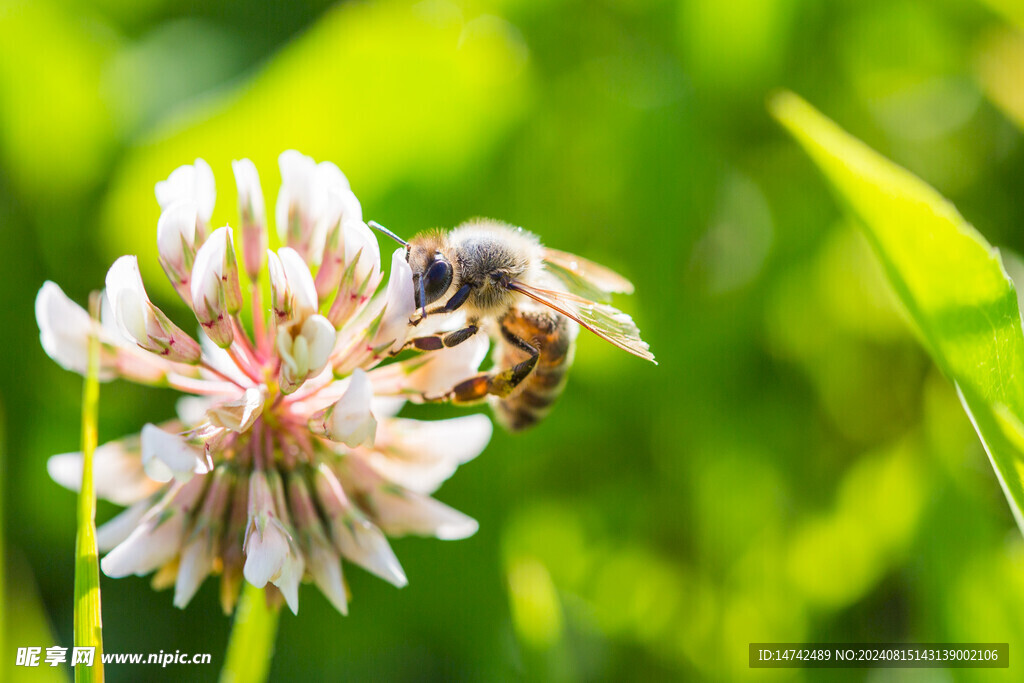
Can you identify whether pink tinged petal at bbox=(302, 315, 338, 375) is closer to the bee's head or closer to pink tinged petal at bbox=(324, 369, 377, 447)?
pink tinged petal at bbox=(324, 369, 377, 447)

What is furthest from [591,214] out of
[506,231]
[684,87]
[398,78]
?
[506,231]

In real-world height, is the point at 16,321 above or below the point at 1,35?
Result: below

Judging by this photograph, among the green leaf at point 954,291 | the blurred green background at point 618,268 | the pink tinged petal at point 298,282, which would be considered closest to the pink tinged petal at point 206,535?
the pink tinged petal at point 298,282

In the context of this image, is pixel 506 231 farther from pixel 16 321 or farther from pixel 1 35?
pixel 1 35

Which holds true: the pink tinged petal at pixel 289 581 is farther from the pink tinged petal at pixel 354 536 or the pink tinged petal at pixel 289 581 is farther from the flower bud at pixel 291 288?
the flower bud at pixel 291 288

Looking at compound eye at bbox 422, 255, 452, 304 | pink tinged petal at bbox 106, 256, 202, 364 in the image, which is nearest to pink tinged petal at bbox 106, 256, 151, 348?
pink tinged petal at bbox 106, 256, 202, 364

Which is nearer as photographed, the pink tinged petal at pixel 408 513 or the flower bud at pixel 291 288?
→ the flower bud at pixel 291 288

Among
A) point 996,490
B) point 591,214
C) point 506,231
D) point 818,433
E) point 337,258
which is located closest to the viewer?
point 337,258
